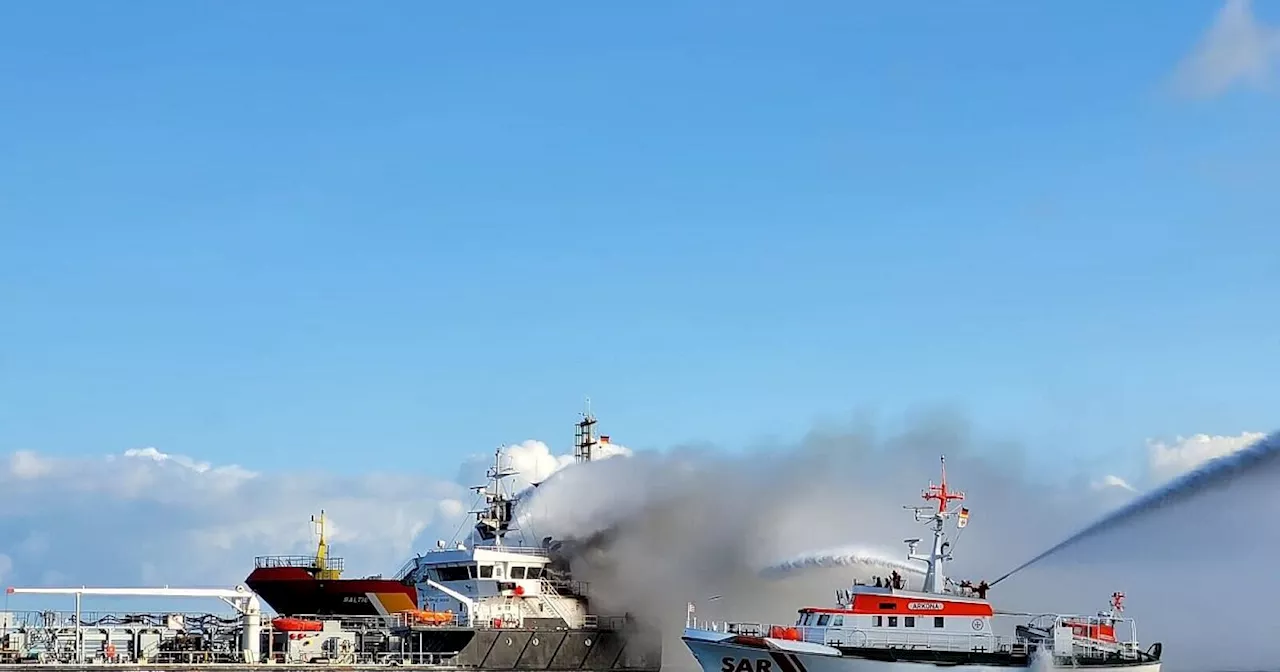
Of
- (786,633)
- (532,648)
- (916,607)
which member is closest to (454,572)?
(532,648)

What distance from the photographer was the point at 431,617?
71812 millimetres

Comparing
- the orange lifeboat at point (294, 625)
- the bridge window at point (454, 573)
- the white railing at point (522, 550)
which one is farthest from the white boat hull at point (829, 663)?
the orange lifeboat at point (294, 625)

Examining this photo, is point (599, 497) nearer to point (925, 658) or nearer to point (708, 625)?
point (708, 625)

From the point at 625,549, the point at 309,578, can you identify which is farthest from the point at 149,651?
the point at 625,549

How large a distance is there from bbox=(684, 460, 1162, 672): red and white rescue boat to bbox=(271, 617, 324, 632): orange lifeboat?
57.7 feet

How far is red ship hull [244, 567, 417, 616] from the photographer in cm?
7919

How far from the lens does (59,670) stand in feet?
205

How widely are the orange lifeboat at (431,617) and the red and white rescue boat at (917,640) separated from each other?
47.3 feet

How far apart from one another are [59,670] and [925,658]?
110 ft

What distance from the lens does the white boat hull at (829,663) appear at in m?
60.2

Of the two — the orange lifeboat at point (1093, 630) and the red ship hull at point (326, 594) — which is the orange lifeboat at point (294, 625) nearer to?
the red ship hull at point (326, 594)

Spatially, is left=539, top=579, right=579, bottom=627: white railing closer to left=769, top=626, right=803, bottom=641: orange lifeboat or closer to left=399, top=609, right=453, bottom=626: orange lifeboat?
left=399, top=609, right=453, bottom=626: orange lifeboat

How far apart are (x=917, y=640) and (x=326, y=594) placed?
1296 inches

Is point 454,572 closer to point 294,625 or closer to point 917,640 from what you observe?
point 294,625
